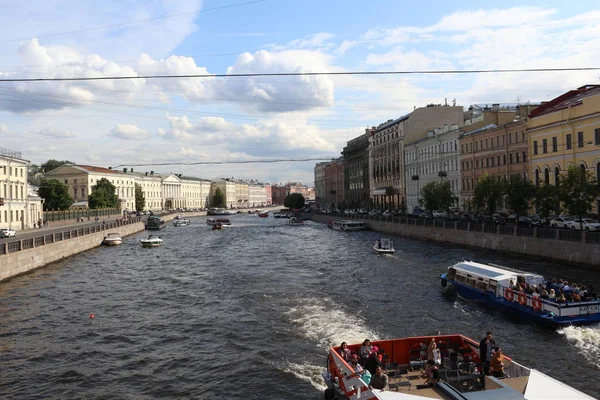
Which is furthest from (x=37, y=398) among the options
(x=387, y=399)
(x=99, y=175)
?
(x=99, y=175)

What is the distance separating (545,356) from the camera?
17.8 metres

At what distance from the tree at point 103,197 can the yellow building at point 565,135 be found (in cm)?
8273

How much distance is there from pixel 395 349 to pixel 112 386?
795 cm

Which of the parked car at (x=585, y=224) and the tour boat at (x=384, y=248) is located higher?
the parked car at (x=585, y=224)

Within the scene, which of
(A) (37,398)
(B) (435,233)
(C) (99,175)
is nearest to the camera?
(A) (37,398)

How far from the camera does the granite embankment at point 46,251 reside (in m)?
33.1

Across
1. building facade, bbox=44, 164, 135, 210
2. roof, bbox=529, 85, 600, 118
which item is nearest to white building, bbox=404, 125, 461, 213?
roof, bbox=529, 85, 600, 118

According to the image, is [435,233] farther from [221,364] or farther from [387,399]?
[387,399]

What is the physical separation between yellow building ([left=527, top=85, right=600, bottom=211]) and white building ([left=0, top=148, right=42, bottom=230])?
56960mm

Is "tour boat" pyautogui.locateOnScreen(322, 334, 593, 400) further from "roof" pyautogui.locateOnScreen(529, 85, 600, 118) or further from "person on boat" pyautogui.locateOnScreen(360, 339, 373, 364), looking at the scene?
"roof" pyautogui.locateOnScreen(529, 85, 600, 118)

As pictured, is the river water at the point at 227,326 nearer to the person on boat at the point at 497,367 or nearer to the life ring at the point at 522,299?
the life ring at the point at 522,299

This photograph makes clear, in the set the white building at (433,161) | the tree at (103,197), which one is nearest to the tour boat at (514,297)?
the white building at (433,161)

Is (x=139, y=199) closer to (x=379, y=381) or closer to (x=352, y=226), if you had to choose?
(x=352, y=226)

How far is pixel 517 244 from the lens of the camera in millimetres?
39375
